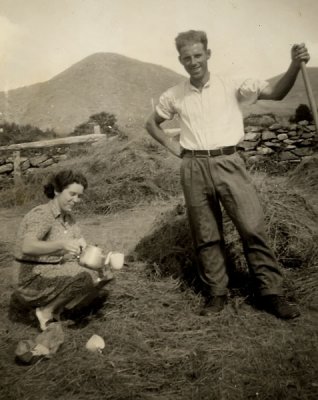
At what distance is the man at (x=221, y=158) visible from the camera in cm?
305

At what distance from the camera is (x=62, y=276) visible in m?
3.07

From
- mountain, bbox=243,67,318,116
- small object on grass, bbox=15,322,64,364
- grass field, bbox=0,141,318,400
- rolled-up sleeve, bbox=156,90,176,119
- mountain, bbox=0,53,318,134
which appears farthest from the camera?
mountain, bbox=0,53,318,134

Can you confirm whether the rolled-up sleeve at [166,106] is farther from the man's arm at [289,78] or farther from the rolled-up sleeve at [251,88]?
the man's arm at [289,78]

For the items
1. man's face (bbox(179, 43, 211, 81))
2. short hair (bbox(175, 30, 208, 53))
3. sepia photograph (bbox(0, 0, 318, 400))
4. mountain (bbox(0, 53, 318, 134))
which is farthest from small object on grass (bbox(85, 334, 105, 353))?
mountain (bbox(0, 53, 318, 134))

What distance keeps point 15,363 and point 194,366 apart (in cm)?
118

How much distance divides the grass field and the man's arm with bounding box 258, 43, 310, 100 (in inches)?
52.4

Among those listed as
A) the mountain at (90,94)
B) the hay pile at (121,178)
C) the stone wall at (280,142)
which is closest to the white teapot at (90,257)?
the hay pile at (121,178)

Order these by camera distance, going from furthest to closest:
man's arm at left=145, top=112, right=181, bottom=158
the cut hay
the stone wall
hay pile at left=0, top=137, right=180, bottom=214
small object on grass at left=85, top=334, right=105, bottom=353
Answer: the stone wall, hay pile at left=0, top=137, right=180, bottom=214, the cut hay, man's arm at left=145, top=112, right=181, bottom=158, small object on grass at left=85, top=334, right=105, bottom=353

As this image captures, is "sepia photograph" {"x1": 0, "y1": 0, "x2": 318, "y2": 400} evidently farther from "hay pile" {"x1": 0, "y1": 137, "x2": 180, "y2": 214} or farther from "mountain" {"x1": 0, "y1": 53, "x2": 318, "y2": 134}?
"mountain" {"x1": 0, "y1": 53, "x2": 318, "y2": 134}

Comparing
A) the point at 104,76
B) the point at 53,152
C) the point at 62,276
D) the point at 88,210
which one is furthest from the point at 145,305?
the point at 104,76

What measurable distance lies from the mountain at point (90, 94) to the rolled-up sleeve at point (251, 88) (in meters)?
21.2

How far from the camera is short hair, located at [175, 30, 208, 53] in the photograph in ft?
9.93

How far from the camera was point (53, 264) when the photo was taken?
3.10 m

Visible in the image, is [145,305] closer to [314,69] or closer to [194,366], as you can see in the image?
[194,366]
